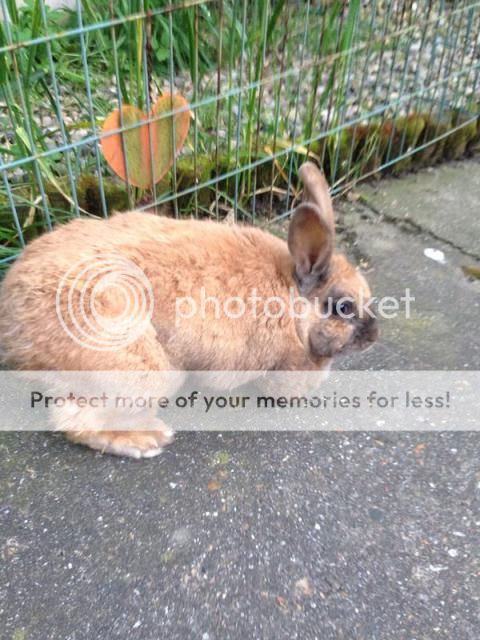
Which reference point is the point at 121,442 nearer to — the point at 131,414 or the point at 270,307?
the point at 131,414

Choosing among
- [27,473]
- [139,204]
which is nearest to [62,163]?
[139,204]

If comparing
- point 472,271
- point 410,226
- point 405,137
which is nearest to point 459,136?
point 405,137

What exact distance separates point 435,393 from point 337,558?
983 millimetres

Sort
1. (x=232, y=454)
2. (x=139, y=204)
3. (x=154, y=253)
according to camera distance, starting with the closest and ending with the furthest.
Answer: (x=154, y=253) → (x=232, y=454) → (x=139, y=204)

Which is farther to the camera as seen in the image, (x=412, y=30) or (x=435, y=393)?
(x=412, y=30)

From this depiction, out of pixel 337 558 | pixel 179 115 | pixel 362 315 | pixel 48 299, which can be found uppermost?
pixel 179 115

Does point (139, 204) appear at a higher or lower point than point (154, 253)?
lower

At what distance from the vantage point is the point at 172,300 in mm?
2398

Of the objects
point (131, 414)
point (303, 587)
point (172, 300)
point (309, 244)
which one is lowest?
point (303, 587)

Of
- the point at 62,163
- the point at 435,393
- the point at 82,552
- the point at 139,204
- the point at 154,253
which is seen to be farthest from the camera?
the point at 62,163

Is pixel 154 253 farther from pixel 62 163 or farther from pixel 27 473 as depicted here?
pixel 62 163

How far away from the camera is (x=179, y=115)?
308cm

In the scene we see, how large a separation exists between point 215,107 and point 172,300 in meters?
1.87

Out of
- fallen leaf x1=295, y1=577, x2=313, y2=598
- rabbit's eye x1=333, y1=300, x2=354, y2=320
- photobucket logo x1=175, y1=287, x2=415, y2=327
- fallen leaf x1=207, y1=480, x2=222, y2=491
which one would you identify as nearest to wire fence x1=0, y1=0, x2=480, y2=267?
photobucket logo x1=175, y1=287, x2=415, y2=327
